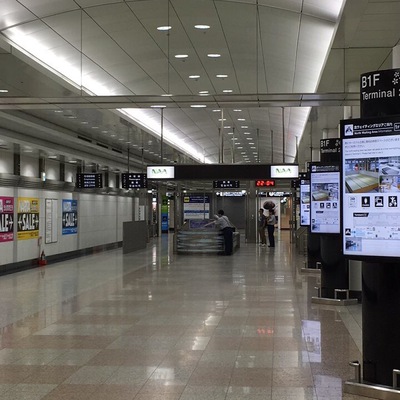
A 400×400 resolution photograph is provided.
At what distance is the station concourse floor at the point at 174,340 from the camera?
224 inches

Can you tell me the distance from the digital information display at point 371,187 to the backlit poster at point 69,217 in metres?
18.6

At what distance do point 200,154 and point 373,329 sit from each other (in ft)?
74.6

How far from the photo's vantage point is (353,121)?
532 cm

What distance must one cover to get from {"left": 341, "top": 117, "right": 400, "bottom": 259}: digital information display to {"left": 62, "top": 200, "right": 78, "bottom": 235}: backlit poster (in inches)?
730

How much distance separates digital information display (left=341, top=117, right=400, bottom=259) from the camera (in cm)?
511

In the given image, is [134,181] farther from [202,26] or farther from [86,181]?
[202,26]

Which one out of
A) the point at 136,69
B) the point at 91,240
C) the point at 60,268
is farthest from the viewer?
the point at 91,240

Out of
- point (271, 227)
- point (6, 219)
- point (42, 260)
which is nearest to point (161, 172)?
point (6, 219)

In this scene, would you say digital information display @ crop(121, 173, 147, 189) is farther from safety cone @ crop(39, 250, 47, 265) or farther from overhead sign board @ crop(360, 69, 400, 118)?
overhead sign board @ crop(360, 69, 400, 118)

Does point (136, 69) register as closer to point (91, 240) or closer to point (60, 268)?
point (60, 268)

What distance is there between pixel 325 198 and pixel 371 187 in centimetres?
572

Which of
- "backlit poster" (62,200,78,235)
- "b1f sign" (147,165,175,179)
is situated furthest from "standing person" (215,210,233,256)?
"b1f sign" (147,165,175,179)

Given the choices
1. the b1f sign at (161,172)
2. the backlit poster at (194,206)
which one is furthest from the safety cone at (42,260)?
the backlit poster at (194,206)

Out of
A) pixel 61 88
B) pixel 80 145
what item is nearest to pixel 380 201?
pixel 61 88
